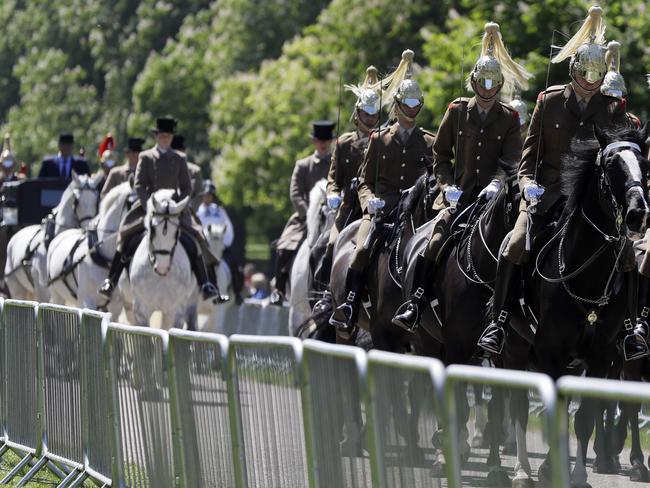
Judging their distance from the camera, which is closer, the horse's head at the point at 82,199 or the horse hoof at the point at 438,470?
the horse hoof at the point at 438,470

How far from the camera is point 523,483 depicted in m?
5.64

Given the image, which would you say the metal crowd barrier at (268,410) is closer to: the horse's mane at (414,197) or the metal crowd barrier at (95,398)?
the metal crowd barrier at (95,398)

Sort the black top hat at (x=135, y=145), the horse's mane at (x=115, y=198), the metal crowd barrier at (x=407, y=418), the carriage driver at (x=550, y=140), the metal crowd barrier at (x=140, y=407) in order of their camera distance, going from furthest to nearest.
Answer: the black top hat at (x=135, y=145) < the horse's mane at (x=115, y=198) < the carriage driver at (x=550, y=140) < the metal crowd barrier at (x=140, y=407) < the metal crowd barrier at (x=407, y=418)

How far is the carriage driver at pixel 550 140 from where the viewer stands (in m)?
10.2

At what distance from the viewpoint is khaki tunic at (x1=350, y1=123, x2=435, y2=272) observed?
13.4m

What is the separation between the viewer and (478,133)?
11.8m

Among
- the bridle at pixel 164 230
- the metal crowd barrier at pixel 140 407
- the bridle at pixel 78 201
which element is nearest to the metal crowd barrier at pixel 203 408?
the metal crowd barrier at pixel 140 407

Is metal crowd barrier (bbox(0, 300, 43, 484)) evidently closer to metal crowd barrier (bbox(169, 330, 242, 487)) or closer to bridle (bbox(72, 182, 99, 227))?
metal crowd barrier (bbox(169, 330, 242, 487))

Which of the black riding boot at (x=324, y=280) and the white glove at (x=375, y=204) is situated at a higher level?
the white glove at (x=375, y=204)

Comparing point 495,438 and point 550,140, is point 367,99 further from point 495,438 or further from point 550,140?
point 495,438

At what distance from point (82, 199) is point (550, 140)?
42.6 feet

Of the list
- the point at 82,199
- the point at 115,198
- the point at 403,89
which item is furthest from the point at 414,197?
the point at 82,199

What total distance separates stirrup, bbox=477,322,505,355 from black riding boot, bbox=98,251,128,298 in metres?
9.30

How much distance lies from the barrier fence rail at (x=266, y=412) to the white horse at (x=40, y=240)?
10624mm
